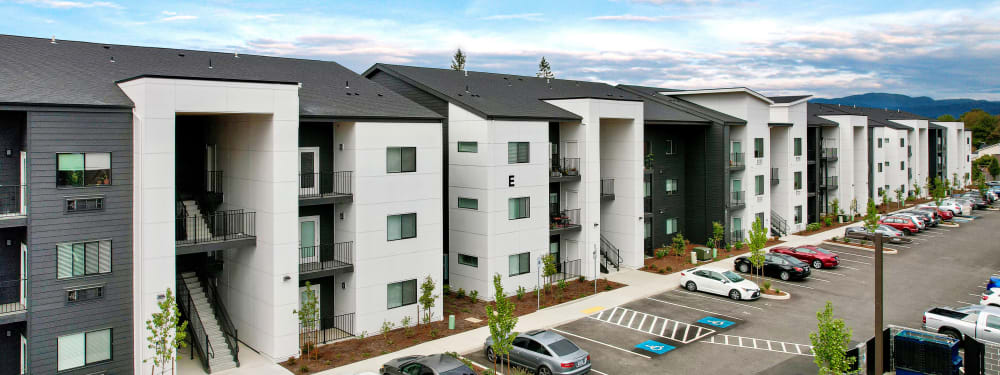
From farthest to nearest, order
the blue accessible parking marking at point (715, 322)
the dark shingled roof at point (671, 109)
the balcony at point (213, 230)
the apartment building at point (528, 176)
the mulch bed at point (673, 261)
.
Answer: the dark shingled roof at point (671, 109), the mulch bed at point (673, 261), the apartment building at point (528, 176), the blue accessible parking marking at point (715, 322), the balcony at point (213, 230)

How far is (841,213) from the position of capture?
193 feet

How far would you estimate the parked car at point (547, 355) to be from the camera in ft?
71.1

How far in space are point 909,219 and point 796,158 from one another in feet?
30.8

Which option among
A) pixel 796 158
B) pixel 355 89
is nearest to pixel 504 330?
pixel 355 89

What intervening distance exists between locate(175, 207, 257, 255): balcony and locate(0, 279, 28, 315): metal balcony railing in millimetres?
4241

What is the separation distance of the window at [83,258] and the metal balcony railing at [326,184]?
23.1ft

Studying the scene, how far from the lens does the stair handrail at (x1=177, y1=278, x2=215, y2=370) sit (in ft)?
75.1

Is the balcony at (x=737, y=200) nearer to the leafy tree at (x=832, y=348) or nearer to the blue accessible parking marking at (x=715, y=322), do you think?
the blue accessible parking marking at (x=715, y=322)

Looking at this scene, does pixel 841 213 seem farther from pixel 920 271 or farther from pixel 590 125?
pixel 590 125

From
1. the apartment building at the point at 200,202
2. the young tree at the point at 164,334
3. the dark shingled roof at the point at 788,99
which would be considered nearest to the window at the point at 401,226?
the apartment building at the point at 200,202

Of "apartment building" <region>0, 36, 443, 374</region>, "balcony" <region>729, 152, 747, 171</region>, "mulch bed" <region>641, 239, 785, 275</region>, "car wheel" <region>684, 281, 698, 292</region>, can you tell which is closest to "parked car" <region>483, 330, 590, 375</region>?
"apartment building" <region>0, 36, 443, 374</region>

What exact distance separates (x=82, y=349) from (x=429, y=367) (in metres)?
10.3

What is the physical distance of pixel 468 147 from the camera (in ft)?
106

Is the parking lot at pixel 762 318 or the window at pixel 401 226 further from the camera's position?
the window at pixel 401 226
